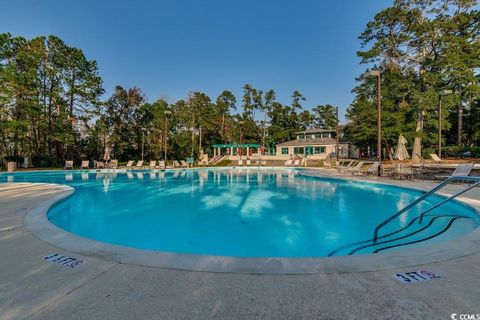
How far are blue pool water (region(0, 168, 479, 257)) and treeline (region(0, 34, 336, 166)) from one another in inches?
537

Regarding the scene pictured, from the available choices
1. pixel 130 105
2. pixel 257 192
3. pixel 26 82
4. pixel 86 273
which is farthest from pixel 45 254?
pixel 130 105

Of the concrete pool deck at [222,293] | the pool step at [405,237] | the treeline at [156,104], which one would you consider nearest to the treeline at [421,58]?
the treeline at [156,104]

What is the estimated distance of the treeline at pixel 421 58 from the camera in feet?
60.5

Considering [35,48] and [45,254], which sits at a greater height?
[35,48]

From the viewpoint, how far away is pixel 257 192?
11.3 meters

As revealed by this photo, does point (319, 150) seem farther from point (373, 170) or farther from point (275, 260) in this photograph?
point (275, 260)

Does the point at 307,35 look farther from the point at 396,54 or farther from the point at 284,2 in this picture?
the point at 396,54

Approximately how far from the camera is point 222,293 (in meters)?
2.08

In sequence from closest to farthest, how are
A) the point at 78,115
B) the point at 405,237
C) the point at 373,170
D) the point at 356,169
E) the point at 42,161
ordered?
the point at 405,237, the point at 373,170, the point at 356,169, the point at 42,161, the point at 78,115

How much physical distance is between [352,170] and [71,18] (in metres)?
21.1

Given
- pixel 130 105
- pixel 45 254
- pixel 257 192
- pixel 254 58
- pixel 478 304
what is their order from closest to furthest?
pixel 478 304 < pixel 45 254 < pixel 257 192 < pixel 254 58 < pixel 130 105

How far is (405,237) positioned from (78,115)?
29.4m

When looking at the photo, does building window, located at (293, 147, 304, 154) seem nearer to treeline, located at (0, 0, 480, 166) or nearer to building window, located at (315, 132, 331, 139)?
building window, located at (315, 132, 331, 139)

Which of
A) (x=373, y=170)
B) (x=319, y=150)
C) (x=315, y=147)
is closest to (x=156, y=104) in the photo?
(x=315, y=147)
